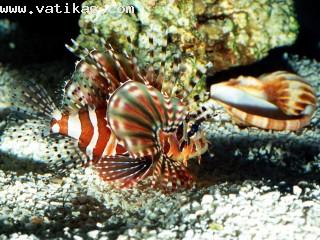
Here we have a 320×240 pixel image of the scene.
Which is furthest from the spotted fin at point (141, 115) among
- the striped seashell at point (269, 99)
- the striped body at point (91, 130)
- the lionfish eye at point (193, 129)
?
the striped seashell at point (269, 99)

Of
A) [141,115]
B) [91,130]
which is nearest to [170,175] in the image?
[141,115]

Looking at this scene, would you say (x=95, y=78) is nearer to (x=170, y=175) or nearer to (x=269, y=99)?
(x=170, y=175)

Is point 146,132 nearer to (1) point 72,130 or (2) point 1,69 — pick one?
(1) point 72,130

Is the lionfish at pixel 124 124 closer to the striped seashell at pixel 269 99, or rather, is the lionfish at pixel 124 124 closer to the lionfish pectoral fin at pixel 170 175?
the lionfish pectoral fin at pixel 170 175

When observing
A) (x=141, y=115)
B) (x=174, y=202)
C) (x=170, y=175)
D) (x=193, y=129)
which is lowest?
(x=174, y=202)

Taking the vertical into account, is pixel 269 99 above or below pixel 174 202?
above

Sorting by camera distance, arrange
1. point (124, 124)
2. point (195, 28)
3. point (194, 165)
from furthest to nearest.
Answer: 1. point (195, 28)
2. point (194, 165)
3. point (124, 124)

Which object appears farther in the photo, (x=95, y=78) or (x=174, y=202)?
(x=95, y=78)

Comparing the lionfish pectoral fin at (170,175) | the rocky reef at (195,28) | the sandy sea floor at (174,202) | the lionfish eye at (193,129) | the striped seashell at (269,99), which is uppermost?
the rocky reef at (195,28)
